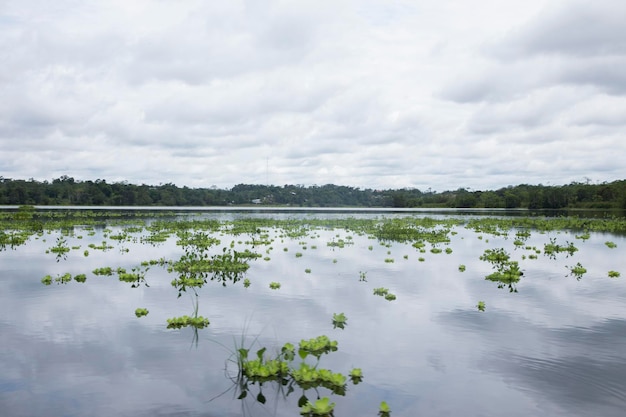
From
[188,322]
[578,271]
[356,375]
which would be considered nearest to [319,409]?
[356,375]

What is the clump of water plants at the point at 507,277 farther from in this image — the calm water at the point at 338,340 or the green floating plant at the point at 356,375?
the green floating plant at the point at 356,375

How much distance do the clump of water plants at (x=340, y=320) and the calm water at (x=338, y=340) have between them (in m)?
0.28

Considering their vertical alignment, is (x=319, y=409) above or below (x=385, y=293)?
below

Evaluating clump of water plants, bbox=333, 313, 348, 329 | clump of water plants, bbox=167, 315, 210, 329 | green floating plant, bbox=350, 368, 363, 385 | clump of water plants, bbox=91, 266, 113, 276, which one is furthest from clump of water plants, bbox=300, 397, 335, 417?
clump of water plants, bbox=91, 266, 113, 276

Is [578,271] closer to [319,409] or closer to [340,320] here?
[340,320]

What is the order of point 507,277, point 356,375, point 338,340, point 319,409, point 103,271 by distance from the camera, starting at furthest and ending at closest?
point 103,271, point 507,277, point 338,340, point 356,375, point 319,409

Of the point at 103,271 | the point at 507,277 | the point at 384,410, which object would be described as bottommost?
the point at 384,410

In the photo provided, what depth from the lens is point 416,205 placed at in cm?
19475

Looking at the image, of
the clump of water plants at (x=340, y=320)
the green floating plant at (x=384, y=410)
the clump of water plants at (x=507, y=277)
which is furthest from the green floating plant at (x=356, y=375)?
the clump of water plants at (x=507, y=277)

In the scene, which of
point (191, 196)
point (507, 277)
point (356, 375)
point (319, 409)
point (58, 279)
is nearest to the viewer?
point (319, 409)

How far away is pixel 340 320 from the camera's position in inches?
515

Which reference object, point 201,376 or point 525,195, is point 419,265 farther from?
point 525,195

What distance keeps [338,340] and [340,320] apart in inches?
61.7

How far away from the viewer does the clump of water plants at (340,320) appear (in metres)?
12.8
